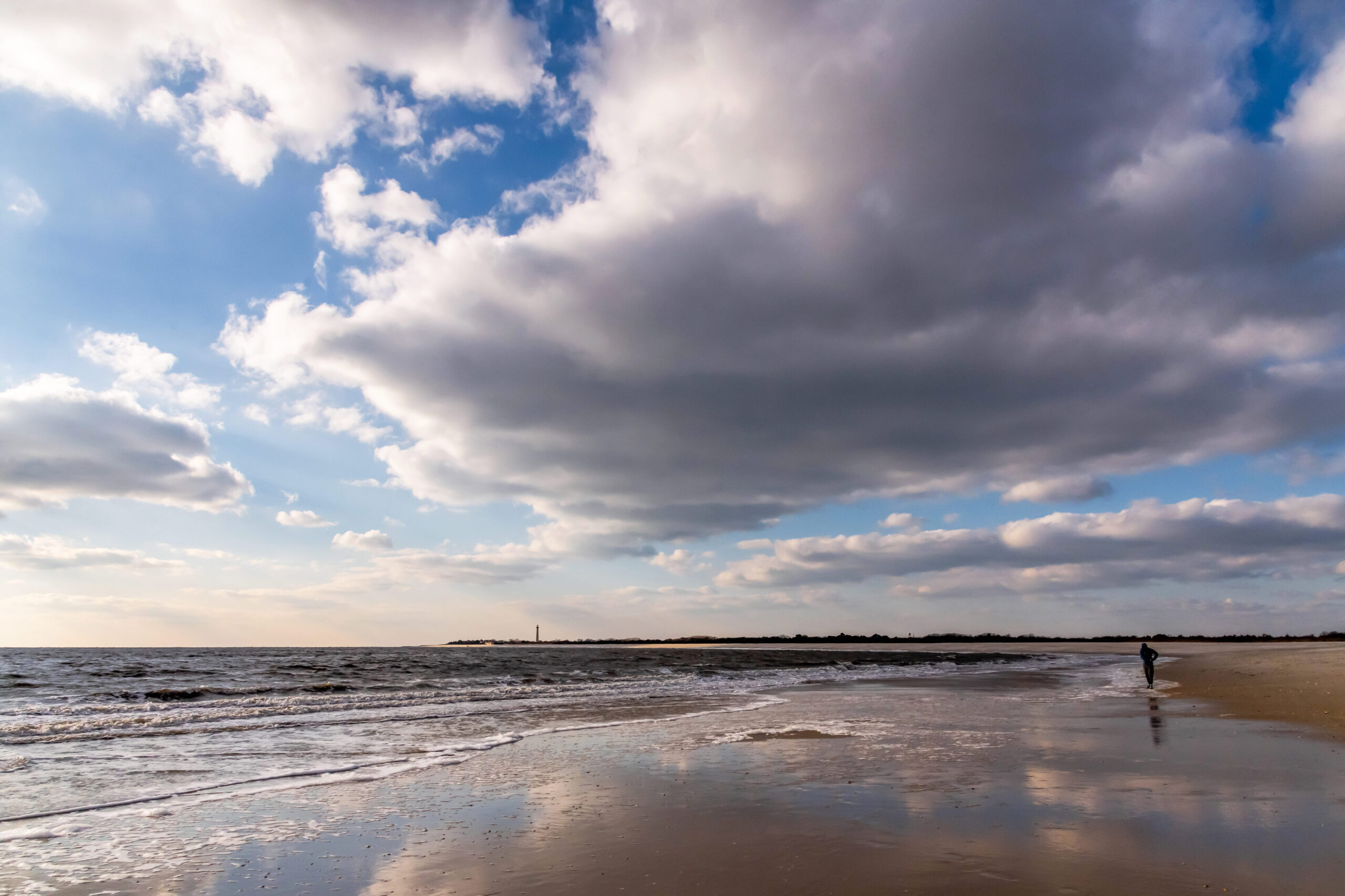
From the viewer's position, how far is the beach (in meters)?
6.71

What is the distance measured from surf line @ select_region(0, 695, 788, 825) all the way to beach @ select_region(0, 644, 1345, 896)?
64 centimetres

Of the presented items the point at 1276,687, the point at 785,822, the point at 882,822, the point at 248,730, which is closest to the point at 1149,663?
the point at 1276,687

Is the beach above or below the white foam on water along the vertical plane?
above

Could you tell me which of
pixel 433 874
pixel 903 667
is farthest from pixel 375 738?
pixel 903 667

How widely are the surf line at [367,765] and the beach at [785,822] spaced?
0.64m

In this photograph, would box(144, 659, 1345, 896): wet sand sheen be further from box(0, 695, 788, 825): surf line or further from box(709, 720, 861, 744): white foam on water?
box(0, 695, 788, 825): surf line

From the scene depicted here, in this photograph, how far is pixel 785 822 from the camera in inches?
343

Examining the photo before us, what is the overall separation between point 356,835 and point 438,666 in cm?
4920

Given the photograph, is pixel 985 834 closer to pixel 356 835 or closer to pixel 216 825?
pixel 356 835

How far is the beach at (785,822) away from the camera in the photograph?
6.71m

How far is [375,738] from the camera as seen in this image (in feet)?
56.7

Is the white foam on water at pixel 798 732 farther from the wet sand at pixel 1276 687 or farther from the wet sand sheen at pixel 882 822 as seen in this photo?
the wet sand at pixel 1276 687

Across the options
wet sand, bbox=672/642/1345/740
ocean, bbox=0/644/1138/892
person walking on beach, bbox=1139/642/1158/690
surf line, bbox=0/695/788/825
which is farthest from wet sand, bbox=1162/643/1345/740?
surf line, bbox=0/695/788/825

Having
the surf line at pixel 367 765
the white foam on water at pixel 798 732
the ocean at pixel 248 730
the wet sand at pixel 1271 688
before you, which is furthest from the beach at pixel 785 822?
the wet sand at pixel 1271 688
